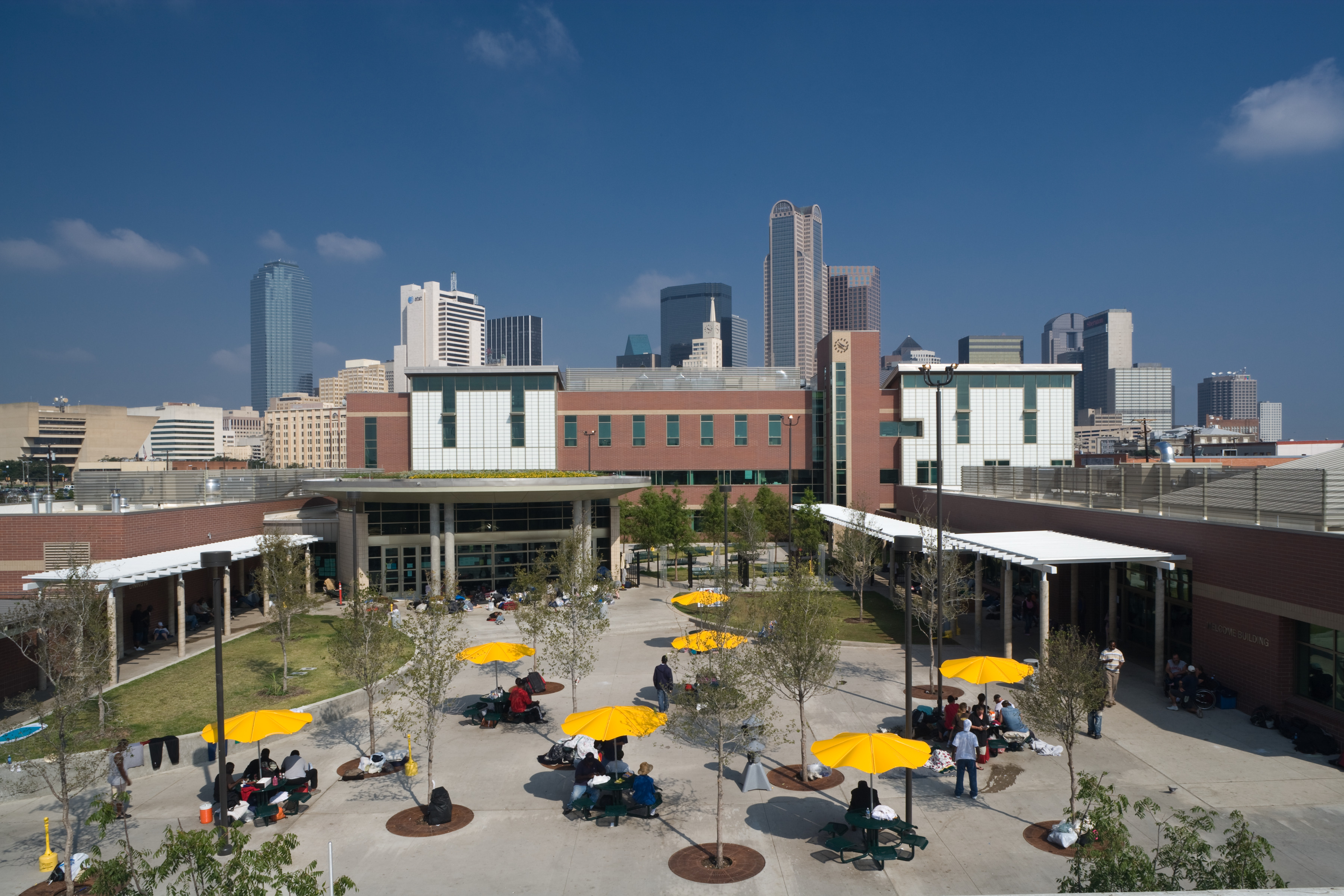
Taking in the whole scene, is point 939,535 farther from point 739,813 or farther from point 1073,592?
point 1073,592

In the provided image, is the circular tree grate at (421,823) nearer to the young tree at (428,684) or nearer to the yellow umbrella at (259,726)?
the young tree at (428,684)

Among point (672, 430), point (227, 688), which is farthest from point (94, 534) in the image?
point (672, 430)

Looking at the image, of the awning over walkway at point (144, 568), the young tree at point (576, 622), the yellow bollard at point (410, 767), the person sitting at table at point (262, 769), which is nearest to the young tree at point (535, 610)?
the young tree at point (576, 622)

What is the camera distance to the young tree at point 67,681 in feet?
43.6

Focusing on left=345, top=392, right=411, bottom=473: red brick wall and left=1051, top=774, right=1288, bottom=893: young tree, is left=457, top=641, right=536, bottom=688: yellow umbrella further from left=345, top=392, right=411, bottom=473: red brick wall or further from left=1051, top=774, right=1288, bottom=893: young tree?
left=345, top=392, right=411, bottom=473: red brick wall

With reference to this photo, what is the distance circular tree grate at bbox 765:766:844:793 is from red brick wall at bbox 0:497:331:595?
25.6 metres

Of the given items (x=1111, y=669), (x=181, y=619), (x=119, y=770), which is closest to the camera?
(x=119, y=770)

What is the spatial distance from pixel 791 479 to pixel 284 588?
79.2 ft

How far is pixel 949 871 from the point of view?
1208cm

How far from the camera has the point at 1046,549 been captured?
2423cm

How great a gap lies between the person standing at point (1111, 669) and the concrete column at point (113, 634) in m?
25.9

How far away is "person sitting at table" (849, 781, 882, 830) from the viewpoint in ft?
43.1

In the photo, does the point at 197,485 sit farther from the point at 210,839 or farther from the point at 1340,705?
the point at 1340,705

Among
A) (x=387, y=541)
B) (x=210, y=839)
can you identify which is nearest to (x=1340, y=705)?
(x=210, y=839)
